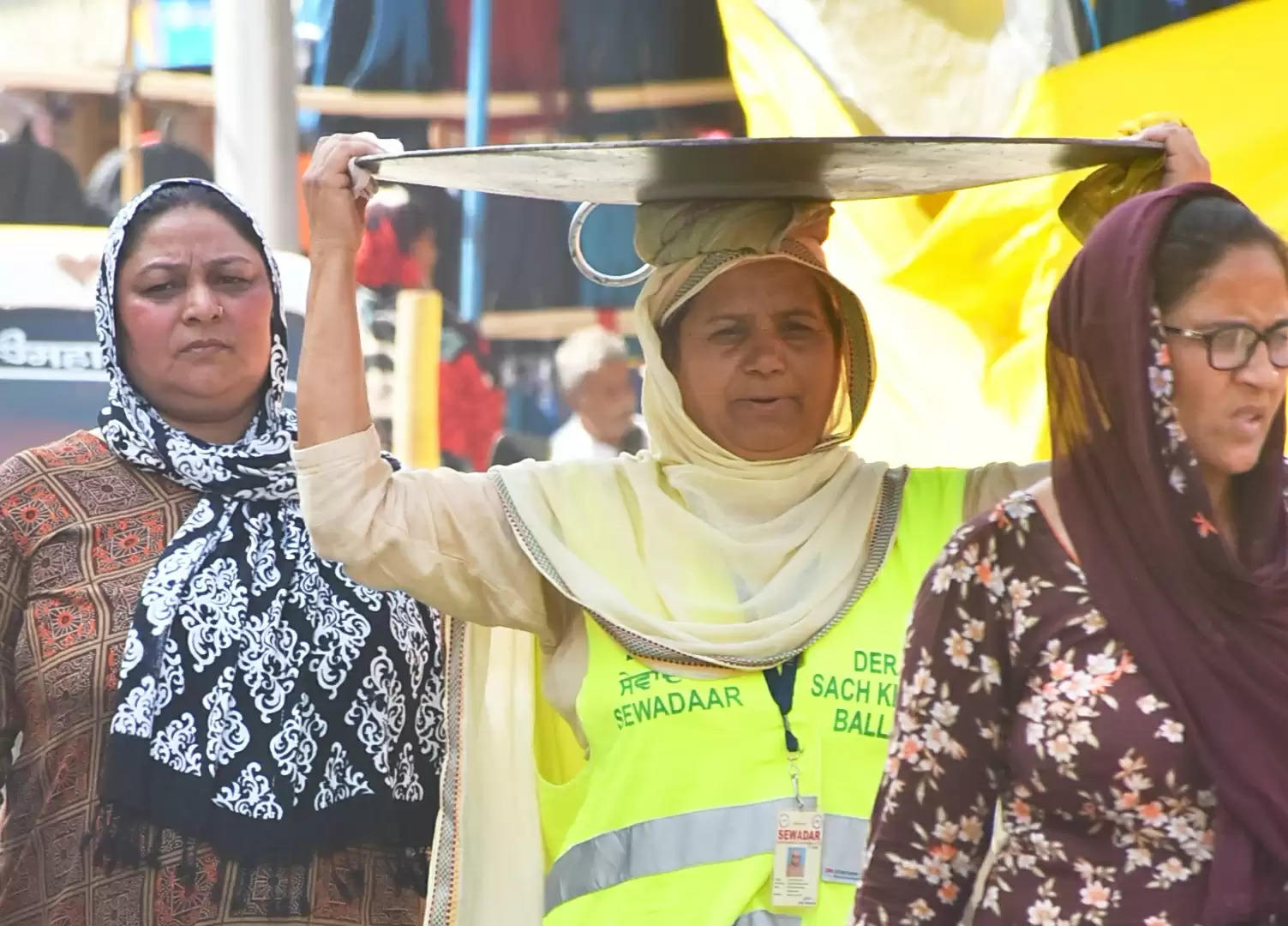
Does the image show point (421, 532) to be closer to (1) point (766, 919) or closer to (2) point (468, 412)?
(1) point (766, 919)

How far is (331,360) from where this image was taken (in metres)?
2.53

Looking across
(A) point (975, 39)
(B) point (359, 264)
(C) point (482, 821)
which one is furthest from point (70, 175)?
(C) point (482, 821)

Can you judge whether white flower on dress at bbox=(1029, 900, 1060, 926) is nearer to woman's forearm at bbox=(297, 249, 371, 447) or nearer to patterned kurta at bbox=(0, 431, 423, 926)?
woman's forearm at bbox=(297, 249, 371, 447)

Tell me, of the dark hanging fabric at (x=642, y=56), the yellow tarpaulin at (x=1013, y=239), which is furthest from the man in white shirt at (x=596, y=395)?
the yellow tarpaulin at (x=1013, y=239)

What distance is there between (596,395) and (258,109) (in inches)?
39.0

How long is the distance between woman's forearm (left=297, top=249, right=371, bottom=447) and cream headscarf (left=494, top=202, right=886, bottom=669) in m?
0.25

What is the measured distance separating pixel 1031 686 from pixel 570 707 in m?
0.85

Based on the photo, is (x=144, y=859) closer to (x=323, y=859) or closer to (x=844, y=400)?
(x=323, y=859)

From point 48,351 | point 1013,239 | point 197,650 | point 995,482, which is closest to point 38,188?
point 48,351

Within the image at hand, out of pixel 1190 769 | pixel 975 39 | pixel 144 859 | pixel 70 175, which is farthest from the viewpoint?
pixel 70 175

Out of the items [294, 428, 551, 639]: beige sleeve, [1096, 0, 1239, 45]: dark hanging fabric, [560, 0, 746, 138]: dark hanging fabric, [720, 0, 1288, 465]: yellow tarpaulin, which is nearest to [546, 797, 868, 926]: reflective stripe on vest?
[294, 428, 551, 639]: beige sleeve

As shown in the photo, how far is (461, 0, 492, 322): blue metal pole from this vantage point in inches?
181

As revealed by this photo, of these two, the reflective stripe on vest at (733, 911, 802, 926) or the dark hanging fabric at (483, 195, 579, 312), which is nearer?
the reflective stripe on vest at (733, 911, 802, 926)

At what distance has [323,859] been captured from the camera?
9.04 ft
